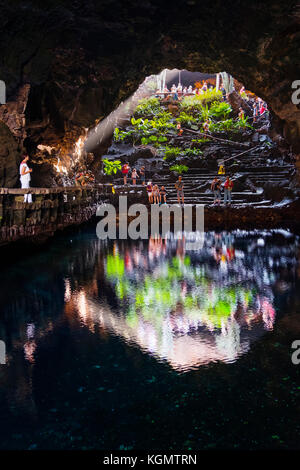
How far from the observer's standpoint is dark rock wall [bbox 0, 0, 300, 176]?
505 inches

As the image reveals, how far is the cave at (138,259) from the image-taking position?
3.19 m

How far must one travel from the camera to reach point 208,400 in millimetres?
3346

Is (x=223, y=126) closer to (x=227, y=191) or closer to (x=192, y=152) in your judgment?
(x=192, y=152)

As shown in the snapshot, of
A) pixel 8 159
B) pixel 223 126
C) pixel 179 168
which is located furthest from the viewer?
pixel 223 126

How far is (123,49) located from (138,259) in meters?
10.8

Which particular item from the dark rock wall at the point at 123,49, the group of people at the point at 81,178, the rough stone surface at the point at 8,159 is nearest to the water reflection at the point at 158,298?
the rough stone surface at the point at 8,159

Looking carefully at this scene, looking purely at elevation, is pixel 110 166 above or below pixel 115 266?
above

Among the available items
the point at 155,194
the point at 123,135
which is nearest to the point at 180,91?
the point at 123,135

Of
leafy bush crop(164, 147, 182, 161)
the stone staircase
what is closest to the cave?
the stone staircase

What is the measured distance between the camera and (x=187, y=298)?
6.42 meters

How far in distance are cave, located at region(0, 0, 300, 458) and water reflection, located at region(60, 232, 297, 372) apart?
36mm

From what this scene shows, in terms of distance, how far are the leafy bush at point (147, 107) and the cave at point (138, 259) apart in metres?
10.4

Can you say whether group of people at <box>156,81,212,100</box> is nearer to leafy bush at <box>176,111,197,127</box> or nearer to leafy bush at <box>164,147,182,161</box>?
leafy bush at <box>176,111,197,127</box>

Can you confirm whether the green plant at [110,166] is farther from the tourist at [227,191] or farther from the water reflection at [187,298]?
the water reflection at [187,298]
